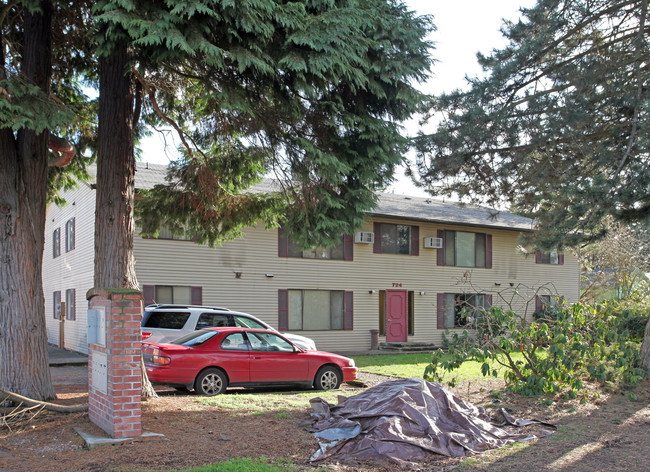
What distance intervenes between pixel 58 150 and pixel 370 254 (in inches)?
545

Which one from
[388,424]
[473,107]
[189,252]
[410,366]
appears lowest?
[410,366]

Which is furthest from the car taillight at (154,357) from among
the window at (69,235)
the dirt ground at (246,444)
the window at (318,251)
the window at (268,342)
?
the window at (69,235)

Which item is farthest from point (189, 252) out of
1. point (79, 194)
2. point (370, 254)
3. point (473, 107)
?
point (473, 107)

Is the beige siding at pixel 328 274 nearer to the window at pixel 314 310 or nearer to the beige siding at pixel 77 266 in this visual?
the window at pixel 314 310

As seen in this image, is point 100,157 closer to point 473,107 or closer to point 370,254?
point 473,107

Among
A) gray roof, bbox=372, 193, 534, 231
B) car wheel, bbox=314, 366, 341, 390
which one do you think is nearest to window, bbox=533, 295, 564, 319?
gray roof, bbox=372, 193, 534, 231

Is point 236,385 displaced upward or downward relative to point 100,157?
downward

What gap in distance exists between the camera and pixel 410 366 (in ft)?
55.5

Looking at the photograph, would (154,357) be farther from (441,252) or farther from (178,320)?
(441,252)

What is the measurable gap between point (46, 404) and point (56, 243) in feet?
61.2

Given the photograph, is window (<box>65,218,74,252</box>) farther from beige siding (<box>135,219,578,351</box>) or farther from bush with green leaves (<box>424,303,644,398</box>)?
bush with green leaves (<box>424,303,644,398</box>)

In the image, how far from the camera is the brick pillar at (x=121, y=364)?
691cm

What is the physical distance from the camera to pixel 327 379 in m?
11.9

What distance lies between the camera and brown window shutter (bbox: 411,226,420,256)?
23.5 m
